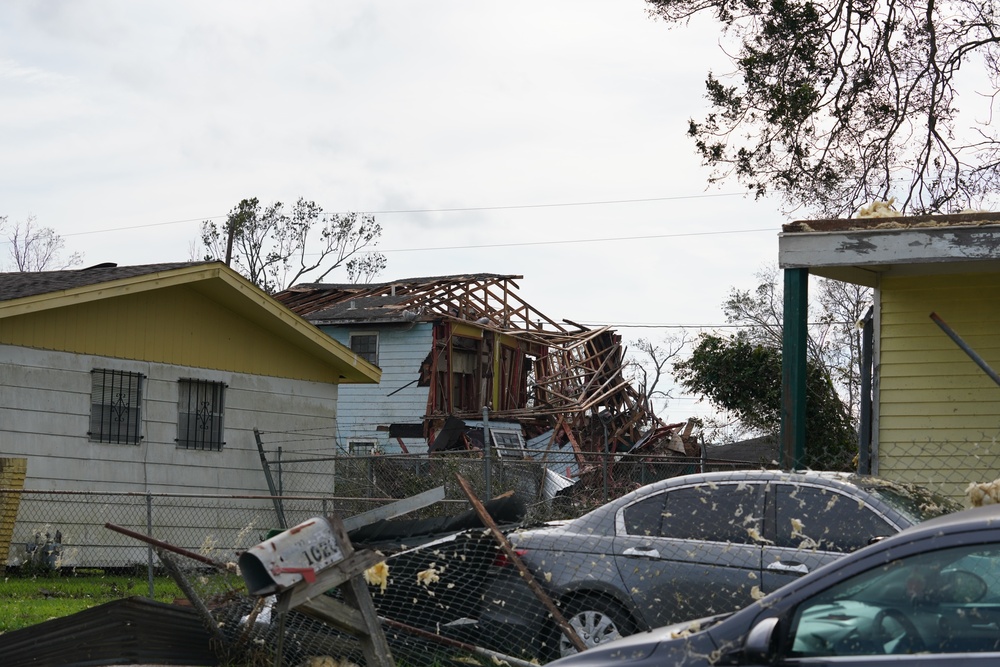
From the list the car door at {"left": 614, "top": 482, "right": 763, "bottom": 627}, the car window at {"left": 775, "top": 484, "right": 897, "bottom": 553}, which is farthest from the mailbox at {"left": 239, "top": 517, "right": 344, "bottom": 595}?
the car window at {"left": 775, "top": 484, "right": 897, "bottom": 553}

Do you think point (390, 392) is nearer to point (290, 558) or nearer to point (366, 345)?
point (366, 345)

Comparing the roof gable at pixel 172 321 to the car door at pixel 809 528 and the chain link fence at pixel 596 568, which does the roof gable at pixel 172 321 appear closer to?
the chain link fence at pixel 596 568

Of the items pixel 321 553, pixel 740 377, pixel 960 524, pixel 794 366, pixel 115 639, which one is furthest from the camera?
pixel 740 377

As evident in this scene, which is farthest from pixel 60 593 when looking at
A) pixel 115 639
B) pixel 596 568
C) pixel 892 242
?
pixel 892 242

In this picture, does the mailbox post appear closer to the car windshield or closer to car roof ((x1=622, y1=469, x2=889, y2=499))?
car roof ((x1=622, y1=469, x2=889, y2=499))

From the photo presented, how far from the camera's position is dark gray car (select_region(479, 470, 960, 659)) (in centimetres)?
702

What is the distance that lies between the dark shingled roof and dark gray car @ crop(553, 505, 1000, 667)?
12384 millimetres

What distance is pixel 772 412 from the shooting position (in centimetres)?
2505

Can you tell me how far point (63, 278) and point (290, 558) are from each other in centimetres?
1239

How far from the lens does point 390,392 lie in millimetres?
29125

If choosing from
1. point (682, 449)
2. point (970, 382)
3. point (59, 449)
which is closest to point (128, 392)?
point (59, 449)

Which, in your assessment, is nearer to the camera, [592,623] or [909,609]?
[909,609]

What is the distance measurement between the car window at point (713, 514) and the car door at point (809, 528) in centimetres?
13

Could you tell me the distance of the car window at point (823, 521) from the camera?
694cm
